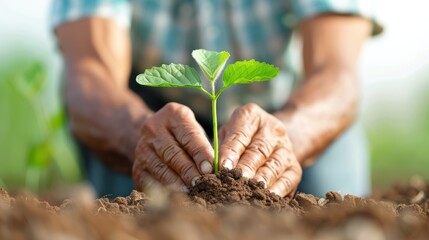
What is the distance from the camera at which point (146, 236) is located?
800 mm

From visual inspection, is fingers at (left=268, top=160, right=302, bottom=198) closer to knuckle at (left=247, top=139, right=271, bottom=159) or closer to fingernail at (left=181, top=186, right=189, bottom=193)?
knuckle at (left=247, top=139, right=271, bottom=159)

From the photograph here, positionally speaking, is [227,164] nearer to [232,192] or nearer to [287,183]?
[232,192]

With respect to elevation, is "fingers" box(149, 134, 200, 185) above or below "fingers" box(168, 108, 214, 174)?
below

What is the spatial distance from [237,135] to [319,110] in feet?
2.75

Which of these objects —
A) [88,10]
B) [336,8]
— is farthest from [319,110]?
[88,10]

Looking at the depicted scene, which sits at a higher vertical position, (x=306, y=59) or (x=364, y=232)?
(x=364, y=232)

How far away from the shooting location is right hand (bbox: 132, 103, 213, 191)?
1.48 meters

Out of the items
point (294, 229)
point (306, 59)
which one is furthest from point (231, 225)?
point (306, 59)

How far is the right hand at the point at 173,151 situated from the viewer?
1.48 m

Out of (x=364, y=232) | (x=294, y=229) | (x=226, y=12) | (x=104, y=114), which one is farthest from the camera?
(x=226, y=12)

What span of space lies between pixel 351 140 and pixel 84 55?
1.35 m

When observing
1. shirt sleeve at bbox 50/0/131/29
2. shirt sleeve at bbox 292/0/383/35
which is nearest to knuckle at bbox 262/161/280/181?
shirt sleeve at bbox 292/0/383/35

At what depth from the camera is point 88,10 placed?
2.97 metres

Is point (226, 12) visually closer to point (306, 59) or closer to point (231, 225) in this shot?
point (306, 59)
